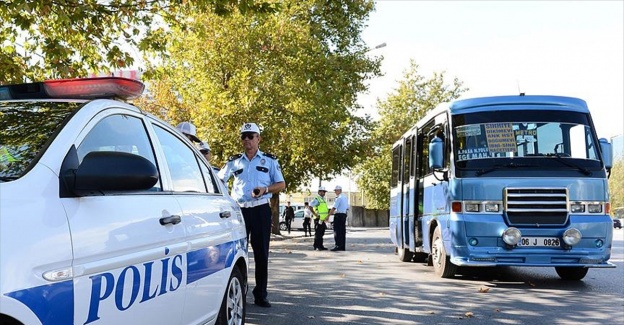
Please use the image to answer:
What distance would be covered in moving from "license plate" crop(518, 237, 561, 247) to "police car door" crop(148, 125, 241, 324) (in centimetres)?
587

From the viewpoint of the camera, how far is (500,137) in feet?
35.2

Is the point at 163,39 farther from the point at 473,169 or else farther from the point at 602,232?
the point at 602,232

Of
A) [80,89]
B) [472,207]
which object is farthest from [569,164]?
[80,89]

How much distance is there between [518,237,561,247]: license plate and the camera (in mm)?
10289

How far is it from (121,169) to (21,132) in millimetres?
654

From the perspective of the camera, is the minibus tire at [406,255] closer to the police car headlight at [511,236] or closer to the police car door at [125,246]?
the police car headlight at [511,236]

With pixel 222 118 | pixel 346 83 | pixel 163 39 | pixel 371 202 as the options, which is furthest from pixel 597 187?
pixel 371 202

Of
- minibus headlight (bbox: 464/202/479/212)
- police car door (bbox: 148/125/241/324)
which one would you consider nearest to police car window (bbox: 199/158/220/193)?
police car door (bbox: 148/125/241/324)

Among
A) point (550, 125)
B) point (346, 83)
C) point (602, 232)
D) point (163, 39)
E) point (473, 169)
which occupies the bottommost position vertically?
point (602, 232)

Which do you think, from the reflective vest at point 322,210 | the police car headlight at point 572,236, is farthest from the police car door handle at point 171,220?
the reflective vest at point 322,210

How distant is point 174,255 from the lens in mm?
3979

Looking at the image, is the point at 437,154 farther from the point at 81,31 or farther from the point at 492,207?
the point at 81,31

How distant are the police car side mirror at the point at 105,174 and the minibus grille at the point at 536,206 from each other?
8.02m

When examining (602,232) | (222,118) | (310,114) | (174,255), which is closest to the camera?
(174,255)
